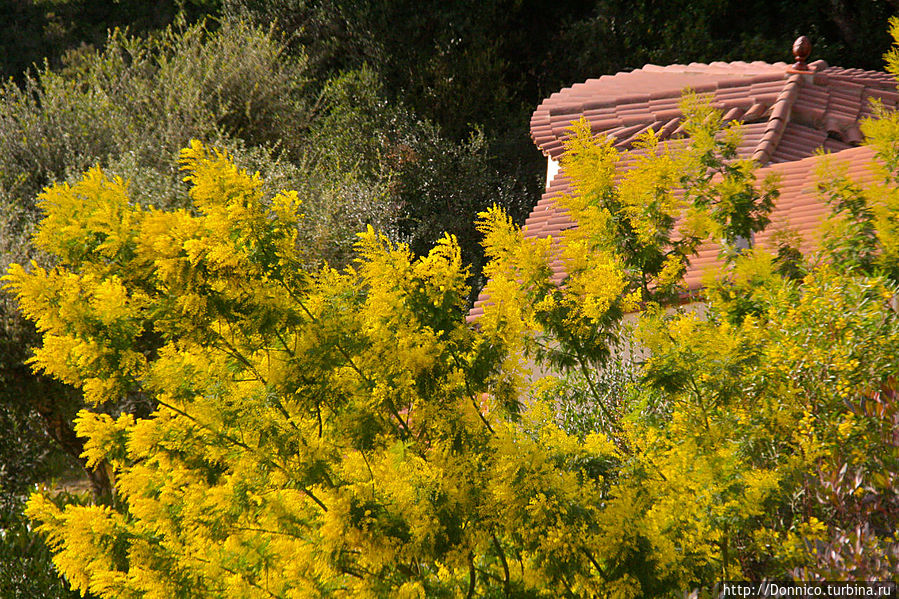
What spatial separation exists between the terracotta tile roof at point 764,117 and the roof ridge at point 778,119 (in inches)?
0.5

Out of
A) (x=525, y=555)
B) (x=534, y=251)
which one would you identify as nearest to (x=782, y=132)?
(x=534, y=251)

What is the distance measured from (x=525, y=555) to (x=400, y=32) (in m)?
18.4

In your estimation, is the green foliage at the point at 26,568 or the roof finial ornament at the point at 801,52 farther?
the roof finial ornament at the point at 801,52

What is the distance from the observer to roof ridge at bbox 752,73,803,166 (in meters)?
10.3

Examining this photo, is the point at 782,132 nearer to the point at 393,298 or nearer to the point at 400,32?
the point at 393,298

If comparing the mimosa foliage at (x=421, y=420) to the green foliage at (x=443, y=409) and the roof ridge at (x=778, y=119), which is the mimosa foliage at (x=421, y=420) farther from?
the roof ridge at (x=778, y=119)

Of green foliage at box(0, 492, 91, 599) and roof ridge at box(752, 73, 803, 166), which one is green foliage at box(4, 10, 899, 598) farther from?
roof ridge at box(752, 73, 803, 166)

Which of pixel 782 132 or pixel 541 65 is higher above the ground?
pixel 782 132

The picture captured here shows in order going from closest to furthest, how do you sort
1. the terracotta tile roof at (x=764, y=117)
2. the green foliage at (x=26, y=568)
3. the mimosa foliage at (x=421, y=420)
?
1. the mimosa foliage at (x=421, y=420)
2. the green foliage at (x=26, y=568)
3. the terracotta tile roof at (x=764, y=117)

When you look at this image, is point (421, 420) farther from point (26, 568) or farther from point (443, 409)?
point (26, 568)

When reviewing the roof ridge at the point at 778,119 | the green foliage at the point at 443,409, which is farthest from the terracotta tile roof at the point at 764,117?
the green foliage at the point at 443,409

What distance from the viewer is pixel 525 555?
490 cm

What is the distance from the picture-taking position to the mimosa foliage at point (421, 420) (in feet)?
13.6

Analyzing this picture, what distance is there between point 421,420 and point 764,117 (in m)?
8.25
